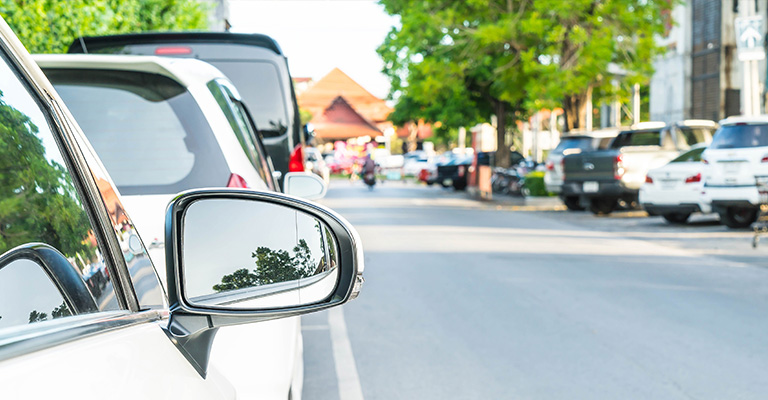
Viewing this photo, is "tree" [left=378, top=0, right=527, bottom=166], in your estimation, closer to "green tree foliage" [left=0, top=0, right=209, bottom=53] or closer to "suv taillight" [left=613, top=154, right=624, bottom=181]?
"suv taillight" [left=613, top=154, right=624, bottom=181]

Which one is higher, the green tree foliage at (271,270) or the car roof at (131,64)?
the car roof at (131,64)

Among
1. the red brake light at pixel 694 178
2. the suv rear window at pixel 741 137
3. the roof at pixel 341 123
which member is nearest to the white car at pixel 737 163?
the suv rear window at pixel 741 137

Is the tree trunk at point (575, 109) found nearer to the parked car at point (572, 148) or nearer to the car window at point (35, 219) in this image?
the parked car at point (572, 148)

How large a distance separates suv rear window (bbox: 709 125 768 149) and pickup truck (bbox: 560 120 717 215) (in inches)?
207

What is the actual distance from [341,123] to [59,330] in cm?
8670

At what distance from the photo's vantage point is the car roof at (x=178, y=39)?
395 inches

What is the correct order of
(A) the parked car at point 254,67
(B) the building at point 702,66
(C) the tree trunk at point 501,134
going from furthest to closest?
(C) the tree trunk at point 501,134 < (B) the building at point 702,66 < (A) the parked car at point 254,67

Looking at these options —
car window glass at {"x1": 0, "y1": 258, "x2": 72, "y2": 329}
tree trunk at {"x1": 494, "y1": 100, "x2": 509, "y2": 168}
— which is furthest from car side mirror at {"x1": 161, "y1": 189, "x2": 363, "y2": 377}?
tree trunk at {"x1": 494, "y1": 100, "x2": 509, "y2": 168}

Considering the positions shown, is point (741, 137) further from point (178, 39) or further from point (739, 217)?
point (178, 39)

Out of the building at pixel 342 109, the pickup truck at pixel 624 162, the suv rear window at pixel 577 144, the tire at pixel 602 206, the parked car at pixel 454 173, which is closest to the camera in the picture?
the pickup truck at pixel 624 162

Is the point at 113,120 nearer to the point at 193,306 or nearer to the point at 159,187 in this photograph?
the point at 159,187

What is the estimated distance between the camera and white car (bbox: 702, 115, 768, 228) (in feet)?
51.4

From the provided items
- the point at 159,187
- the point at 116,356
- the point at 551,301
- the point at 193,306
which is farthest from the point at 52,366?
the point at 551,301

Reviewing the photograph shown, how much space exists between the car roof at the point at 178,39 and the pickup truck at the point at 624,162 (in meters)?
13.0
